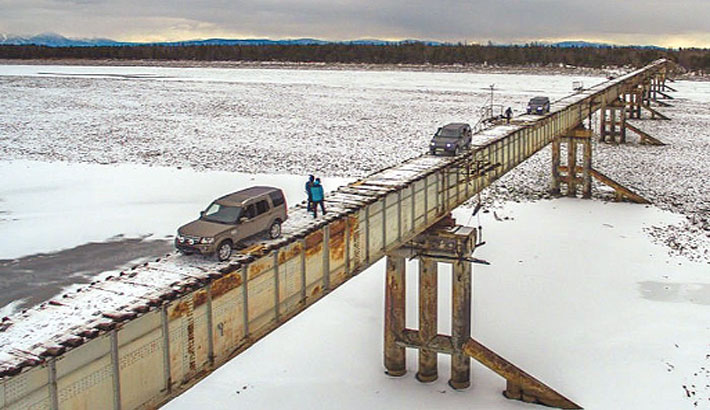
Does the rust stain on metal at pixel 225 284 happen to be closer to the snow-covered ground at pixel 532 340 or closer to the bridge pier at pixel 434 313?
the snow-covered ground at pixel 532 340

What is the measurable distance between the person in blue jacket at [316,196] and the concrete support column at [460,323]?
19.8 feet

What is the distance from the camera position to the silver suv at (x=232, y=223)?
561 inches

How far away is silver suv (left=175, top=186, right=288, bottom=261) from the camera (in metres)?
14.2

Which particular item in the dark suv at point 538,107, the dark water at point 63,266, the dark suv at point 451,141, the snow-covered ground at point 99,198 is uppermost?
the dark suv at point 538,107

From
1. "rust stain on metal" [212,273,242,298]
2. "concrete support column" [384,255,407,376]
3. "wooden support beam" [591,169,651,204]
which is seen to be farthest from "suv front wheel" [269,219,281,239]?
"wooden support beam" [591,169,651,204]

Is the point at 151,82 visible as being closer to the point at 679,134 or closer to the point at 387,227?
the point at 679,134

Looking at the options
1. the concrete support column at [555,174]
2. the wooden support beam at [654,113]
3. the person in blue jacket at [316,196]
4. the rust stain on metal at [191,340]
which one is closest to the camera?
the rust stain on metal at [191,340]

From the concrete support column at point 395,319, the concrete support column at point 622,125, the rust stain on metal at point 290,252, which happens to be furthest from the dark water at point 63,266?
the concrete support column at point 622,125

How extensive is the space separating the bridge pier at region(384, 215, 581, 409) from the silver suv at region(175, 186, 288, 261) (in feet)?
20.2

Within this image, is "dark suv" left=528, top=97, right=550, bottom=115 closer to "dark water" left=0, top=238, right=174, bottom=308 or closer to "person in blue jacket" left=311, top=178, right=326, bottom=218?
"dark water" left=0, top=238, right=174, bottom=308

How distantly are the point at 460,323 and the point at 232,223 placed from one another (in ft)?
30.2

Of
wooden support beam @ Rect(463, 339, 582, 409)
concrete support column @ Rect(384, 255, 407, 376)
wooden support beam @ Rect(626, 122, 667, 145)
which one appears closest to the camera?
wooden support beam @ Rect(463, 339, 582, 409)

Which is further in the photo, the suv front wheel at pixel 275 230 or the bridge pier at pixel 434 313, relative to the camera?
the bridge pier at pixel 434 313

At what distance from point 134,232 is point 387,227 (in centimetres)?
1972
